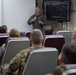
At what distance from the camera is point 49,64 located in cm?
310

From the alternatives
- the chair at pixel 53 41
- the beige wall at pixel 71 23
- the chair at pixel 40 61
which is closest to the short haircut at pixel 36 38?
the chair at pixel 40 61

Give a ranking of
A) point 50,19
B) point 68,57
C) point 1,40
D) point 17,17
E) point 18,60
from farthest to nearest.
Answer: point 50,19 → point 17,17 → point 1,40 → point 18,60 → point 68,57

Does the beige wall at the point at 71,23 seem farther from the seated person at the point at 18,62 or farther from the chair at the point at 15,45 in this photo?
the seated person at the point at 18,62

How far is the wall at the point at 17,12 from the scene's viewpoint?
8.93m

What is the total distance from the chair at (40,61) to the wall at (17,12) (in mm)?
5970

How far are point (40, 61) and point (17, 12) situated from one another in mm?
6095

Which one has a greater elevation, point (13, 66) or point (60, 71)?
point (60, 71)

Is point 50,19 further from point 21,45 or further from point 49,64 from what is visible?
point 49,64

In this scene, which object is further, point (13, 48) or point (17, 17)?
point (17, 17)

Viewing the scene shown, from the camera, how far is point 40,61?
3.03 m

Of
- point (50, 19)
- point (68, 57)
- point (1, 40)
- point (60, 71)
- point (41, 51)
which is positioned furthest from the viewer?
point (50, 19)

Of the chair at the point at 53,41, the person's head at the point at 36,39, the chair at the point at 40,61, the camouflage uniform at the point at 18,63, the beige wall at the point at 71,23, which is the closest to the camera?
the chair at the point at 40,61

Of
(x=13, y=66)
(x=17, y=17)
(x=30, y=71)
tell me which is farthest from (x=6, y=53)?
(x=17, y=17)

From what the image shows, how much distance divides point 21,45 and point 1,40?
38.8 inches
